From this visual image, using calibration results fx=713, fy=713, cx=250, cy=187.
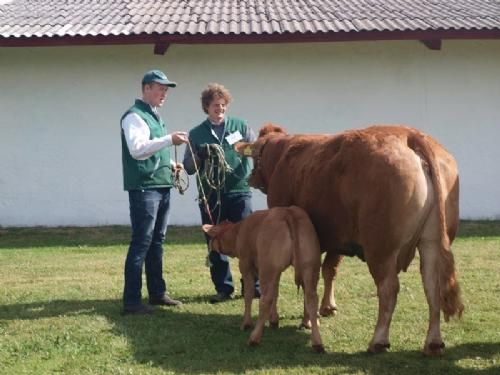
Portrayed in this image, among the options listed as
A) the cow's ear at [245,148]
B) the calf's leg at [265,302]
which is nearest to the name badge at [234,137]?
the cow's ear at [245,148]

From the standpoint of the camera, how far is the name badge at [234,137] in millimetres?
7125

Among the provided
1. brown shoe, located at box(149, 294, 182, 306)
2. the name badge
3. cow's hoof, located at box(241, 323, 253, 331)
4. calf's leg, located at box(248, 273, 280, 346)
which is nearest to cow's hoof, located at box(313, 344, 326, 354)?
calf's leg, located at box(248, 273, 280, 346)

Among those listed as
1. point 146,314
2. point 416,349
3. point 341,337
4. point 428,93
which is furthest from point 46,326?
point 428,93

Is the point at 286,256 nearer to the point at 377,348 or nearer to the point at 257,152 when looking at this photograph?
the point at 377,348

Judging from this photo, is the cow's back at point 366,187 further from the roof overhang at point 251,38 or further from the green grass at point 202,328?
the roof overhang at point 251,38

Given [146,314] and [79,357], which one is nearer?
[79,357]

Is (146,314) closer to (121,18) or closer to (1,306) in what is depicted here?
(1,306)

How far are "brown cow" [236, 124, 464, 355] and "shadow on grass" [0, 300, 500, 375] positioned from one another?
0.21 meters

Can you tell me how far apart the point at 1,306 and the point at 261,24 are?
281 inches

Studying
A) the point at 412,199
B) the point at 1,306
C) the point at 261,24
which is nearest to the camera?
the point at 412,199

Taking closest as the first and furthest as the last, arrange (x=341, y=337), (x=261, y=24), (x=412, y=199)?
(x=412, y=199) < (x=341, y=337) < (x=261, y=24)

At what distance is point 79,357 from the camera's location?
5355 mm

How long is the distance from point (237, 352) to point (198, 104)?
25.7 feet

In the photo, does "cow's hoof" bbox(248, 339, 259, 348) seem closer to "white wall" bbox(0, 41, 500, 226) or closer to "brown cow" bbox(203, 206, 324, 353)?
"brown cow" bbox(203, 206, 324, 353)
